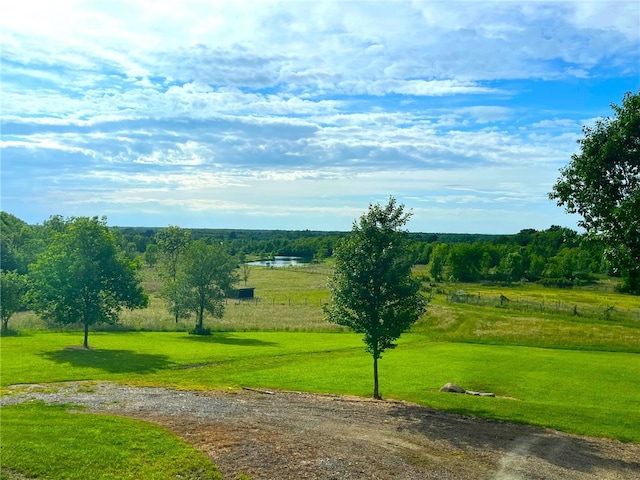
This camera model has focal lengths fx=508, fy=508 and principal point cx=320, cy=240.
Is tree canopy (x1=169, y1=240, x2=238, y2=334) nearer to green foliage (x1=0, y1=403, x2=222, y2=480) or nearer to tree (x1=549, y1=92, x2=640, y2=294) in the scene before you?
green foliage (x1=0, y1=403, x2=222, y2=480)

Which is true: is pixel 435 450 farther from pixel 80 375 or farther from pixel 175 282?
pixel 175 282

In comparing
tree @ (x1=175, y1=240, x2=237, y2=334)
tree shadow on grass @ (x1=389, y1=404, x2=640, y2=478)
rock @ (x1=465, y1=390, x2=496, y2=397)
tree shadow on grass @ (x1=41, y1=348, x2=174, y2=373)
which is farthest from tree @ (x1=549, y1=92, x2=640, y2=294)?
tree @ (x1=175, y1=240, x2=237, y2=334)

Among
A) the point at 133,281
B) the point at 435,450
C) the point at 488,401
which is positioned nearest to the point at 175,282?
the point at 133,281

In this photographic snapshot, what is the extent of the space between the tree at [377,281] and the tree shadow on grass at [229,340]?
2409cm

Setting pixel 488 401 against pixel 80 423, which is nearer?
pixel 80 423

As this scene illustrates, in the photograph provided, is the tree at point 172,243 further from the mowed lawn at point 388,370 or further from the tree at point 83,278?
the tree at point 83,278

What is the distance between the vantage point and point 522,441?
1995 cm

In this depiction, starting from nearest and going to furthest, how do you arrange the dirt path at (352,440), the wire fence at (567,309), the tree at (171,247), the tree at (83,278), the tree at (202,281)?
the dirt path at (352,440) < the tree at (83,278) < the tree at (202,281) < the wire fence at (567,309) < the tree at (171,247)

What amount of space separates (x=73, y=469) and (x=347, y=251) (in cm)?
1641

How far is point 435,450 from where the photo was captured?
60.0ft

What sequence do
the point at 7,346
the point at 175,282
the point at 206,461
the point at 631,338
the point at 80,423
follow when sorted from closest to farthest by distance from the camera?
the point at 206,461 < the point at 80,423 < the point at 7,346 < the point at 631,338 < the point at 175,282

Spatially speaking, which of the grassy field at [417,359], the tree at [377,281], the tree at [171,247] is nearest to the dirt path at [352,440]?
the grassy field at [417,359]

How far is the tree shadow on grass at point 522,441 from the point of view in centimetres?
1792

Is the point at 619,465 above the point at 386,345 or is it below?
below
